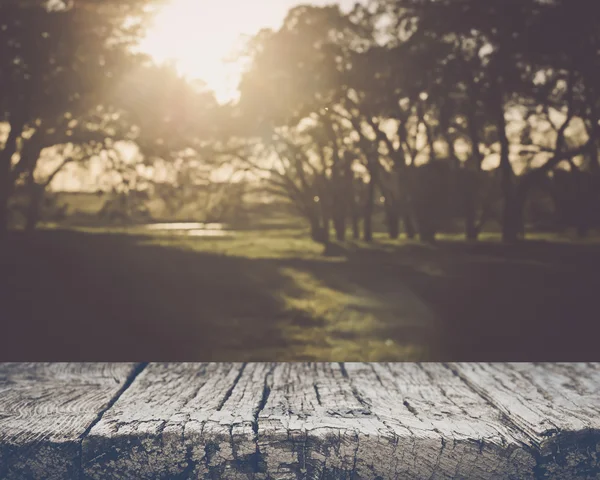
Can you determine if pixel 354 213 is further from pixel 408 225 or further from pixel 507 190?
pixel 507 190

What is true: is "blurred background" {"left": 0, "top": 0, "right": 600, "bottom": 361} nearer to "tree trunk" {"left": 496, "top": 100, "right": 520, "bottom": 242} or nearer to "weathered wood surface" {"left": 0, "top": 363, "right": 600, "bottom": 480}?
"tree trunk" {"left": 496, "top": 100, "right": 520, "bottom": 242}

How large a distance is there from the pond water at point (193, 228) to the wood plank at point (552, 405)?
48.0 inches

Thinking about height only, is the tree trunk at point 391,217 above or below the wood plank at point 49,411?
above

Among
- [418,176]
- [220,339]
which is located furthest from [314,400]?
[418,176]

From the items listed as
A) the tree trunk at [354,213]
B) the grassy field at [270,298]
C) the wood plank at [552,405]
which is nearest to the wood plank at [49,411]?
the grassy field at [270,298]

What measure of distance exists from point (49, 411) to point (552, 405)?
3.94 ft

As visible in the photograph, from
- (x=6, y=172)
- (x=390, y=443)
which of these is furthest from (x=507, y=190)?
(x=6, y=172)

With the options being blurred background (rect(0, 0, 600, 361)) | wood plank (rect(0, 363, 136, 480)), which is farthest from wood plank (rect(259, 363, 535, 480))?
blurred background (rect(0, 0, 600, 361))

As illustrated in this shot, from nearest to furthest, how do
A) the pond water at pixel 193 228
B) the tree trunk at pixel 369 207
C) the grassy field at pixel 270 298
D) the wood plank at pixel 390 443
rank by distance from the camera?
1. the wood plank at pixel 390 443
2. the grassy field at pixel 270 298
3. the pond water at pixel 193 228
4. the tree trunk at pixel 369 207

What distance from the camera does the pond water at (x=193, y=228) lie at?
252 centimetres

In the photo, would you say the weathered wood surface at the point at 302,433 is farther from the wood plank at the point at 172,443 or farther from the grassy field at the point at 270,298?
the grassy field at the point at 270,298

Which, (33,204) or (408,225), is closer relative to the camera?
(33,204)

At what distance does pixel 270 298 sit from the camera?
2412 millimetres

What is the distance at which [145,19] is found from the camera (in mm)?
2414
